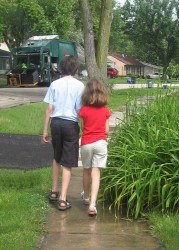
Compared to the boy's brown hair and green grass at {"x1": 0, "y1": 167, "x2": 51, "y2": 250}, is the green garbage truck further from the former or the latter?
the boy's brown hair

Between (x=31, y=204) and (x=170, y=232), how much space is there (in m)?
1.76

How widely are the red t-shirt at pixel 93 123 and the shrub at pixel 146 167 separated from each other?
0.47 m

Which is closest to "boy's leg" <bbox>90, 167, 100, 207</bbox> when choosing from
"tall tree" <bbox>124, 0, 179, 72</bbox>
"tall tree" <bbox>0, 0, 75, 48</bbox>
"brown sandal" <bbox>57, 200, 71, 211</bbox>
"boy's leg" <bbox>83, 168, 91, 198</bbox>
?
"boy's leg" <bbox>83, 168, 91, 198</bbox>

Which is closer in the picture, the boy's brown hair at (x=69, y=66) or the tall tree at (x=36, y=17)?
the boy's brown hair at (x=69, y=66)

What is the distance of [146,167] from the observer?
621 cm

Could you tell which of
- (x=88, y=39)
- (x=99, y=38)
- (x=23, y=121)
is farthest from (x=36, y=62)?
(x=23, y=121)

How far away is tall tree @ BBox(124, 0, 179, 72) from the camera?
2815 inches

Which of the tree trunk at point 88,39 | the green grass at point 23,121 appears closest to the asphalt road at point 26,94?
the tree trunk at point 88,39

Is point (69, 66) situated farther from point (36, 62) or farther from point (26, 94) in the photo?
point (36, 62)

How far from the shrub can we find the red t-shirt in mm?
466

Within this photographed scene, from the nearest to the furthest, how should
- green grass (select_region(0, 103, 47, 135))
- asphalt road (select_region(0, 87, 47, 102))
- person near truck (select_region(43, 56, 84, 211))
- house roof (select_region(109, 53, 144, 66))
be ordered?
person near truck (select_region(43, 56, 84, 211)), green grass (select_region(0, 103, 47, 135)), asphalt road (select_region(0, 87, 47, 102)), house roof (select_region(109, 53, 144, 66))

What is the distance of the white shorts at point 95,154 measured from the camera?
613cm

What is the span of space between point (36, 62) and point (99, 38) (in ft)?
49.0

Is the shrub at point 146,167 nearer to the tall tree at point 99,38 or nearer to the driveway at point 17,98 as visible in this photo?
the driveway at point 17,98
